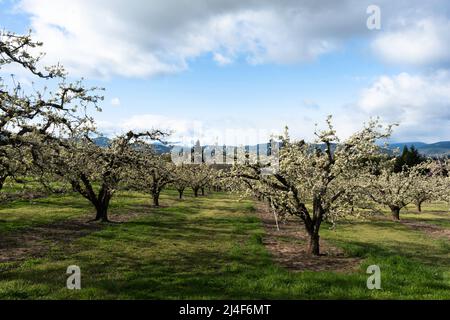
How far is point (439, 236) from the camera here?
38.4m

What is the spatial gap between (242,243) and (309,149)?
878cm

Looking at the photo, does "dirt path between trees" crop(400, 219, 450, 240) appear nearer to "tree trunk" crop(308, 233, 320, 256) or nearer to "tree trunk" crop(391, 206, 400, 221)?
"tree trunk" crop(391, 206, 400, 221)

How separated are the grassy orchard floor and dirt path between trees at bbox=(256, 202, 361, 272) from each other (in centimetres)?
90

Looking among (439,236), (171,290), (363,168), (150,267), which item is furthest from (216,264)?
(439,236)

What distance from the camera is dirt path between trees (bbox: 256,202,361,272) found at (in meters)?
21.5

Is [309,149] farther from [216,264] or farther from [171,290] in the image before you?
[171,290]

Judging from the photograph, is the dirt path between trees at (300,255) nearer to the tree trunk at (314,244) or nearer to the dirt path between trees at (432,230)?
the tree trunk at (314,244)

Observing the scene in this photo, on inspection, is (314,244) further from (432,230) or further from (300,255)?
(432,230)

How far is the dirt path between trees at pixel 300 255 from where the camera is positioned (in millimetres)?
21453

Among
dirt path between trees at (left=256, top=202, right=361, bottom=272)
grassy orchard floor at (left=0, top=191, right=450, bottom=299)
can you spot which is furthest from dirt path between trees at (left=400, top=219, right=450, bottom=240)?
dirt path between trees at (left=256, top=202, right=361, bottom=272)

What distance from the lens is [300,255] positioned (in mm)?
25172

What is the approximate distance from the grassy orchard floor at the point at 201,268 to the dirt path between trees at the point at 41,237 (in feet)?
2.99

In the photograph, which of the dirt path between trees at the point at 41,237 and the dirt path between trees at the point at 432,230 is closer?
the dirt path between trees at the point at 41,237

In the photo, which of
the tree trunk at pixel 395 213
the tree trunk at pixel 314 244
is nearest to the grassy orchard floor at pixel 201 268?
the tree trunk at pixel 314 244
